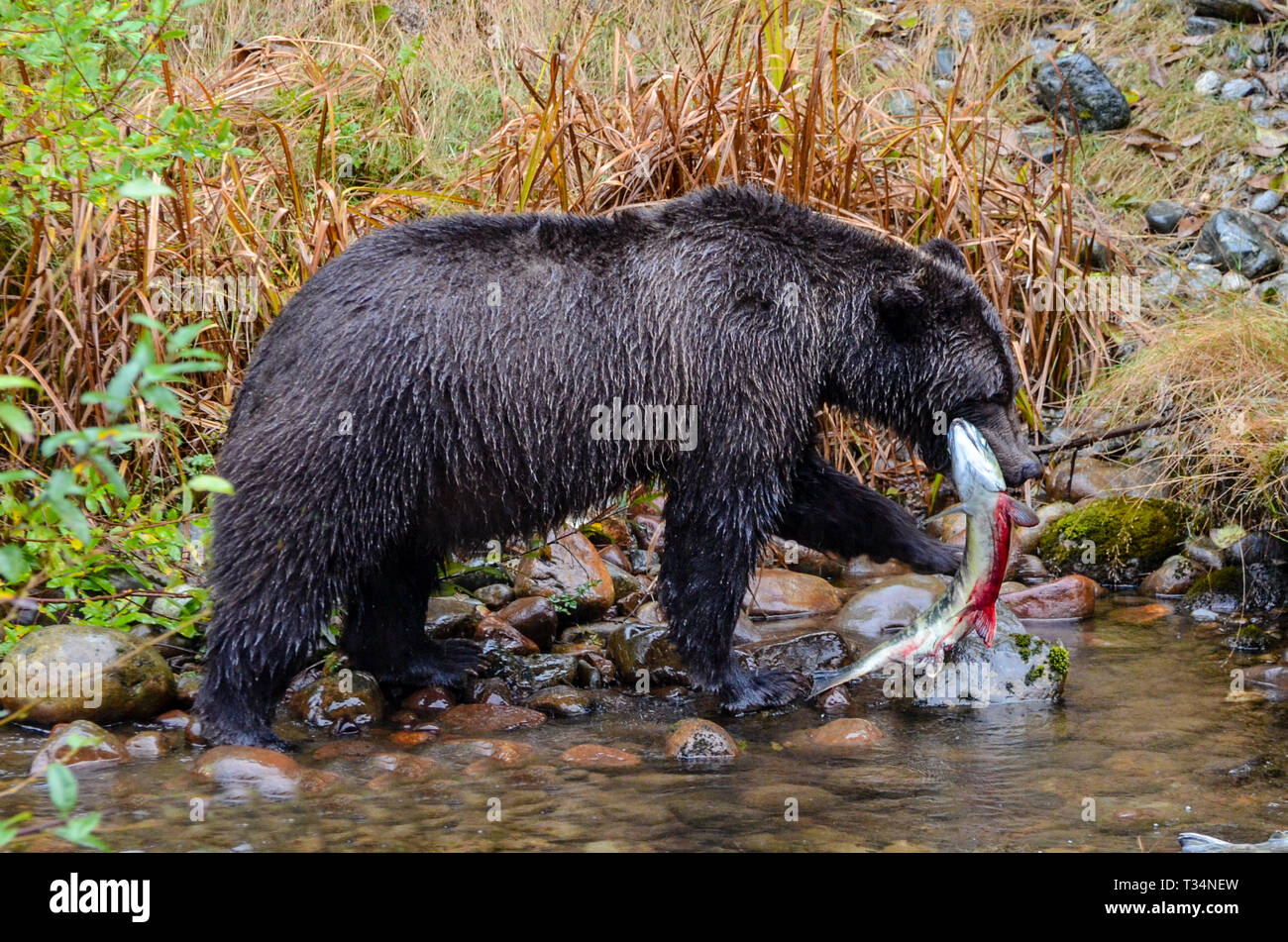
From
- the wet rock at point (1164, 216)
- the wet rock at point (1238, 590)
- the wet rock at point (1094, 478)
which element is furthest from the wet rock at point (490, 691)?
the wet rock at point (1164, 216)

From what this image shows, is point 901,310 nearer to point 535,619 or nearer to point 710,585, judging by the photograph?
point 710,585

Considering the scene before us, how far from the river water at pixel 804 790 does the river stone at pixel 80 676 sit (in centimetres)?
16

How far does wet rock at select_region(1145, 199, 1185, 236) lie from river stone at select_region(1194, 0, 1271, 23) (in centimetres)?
278

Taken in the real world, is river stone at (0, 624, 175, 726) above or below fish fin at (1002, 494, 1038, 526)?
below

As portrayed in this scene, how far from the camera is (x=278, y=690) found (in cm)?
524

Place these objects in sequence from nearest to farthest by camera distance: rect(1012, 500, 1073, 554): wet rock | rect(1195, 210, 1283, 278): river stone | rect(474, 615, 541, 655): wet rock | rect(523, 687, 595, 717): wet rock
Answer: rect(523, 687, 595, 717): wet rock < rect(474, 615, 541, 655): wet rock < rect(1012, 500, 1073, 554): wet rock < rect(1195, 210, 1283, 278): river stone

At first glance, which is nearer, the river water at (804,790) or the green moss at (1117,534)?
the river water at (804,790)

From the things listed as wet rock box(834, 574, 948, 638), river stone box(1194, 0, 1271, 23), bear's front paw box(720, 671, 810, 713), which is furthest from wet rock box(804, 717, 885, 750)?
river stone box(1194, 0, 1271, 23)

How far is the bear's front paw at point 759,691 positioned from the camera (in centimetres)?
575

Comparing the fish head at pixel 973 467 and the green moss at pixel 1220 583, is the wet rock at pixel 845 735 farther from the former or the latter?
the green moss at pixel 1220 583

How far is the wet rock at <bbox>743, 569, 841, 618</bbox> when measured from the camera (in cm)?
725

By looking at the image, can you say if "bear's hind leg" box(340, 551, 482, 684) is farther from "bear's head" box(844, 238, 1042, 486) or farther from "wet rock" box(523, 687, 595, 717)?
"bear's head" box(844, 238, 1042, 486)
